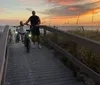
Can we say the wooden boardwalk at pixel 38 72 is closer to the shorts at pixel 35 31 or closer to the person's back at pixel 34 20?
the person's back at pixel 34 20

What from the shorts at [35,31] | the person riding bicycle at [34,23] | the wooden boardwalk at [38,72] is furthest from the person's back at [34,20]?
the wooden boardwalk at [38,72]

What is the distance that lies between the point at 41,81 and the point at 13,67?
165 centimetres

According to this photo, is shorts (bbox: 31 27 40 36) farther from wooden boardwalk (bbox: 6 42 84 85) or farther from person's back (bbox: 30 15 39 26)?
wooden boardwalk (bbox: 6 42 84 85)

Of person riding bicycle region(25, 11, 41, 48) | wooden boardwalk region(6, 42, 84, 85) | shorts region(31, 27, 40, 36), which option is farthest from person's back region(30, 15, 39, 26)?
wooden boardwalk region(6, 42, 84, 85)

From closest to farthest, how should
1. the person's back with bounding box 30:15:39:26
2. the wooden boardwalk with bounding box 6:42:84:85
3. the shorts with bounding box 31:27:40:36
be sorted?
the wooden boardwalk with bounding box 6:42:84:85 < the person's back with bounding box 30:15:39:26 < the shorts with bounding box 31:27:40:36

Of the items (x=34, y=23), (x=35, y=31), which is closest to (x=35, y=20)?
(x=34, y=23)

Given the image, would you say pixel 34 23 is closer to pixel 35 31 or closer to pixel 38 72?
pixel 35 31

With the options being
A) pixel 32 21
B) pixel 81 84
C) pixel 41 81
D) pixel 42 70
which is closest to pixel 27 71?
pixel 42 70

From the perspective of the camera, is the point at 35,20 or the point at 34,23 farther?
the point at 34,23

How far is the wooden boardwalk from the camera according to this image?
733cm

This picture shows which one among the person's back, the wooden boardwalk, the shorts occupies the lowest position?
the wooden boardwalk

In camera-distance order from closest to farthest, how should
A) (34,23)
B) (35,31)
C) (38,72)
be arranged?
1. (38,72)
2. (34,23)
3. (35,31)

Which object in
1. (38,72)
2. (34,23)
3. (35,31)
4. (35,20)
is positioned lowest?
(38,72)

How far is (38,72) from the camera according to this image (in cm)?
815
